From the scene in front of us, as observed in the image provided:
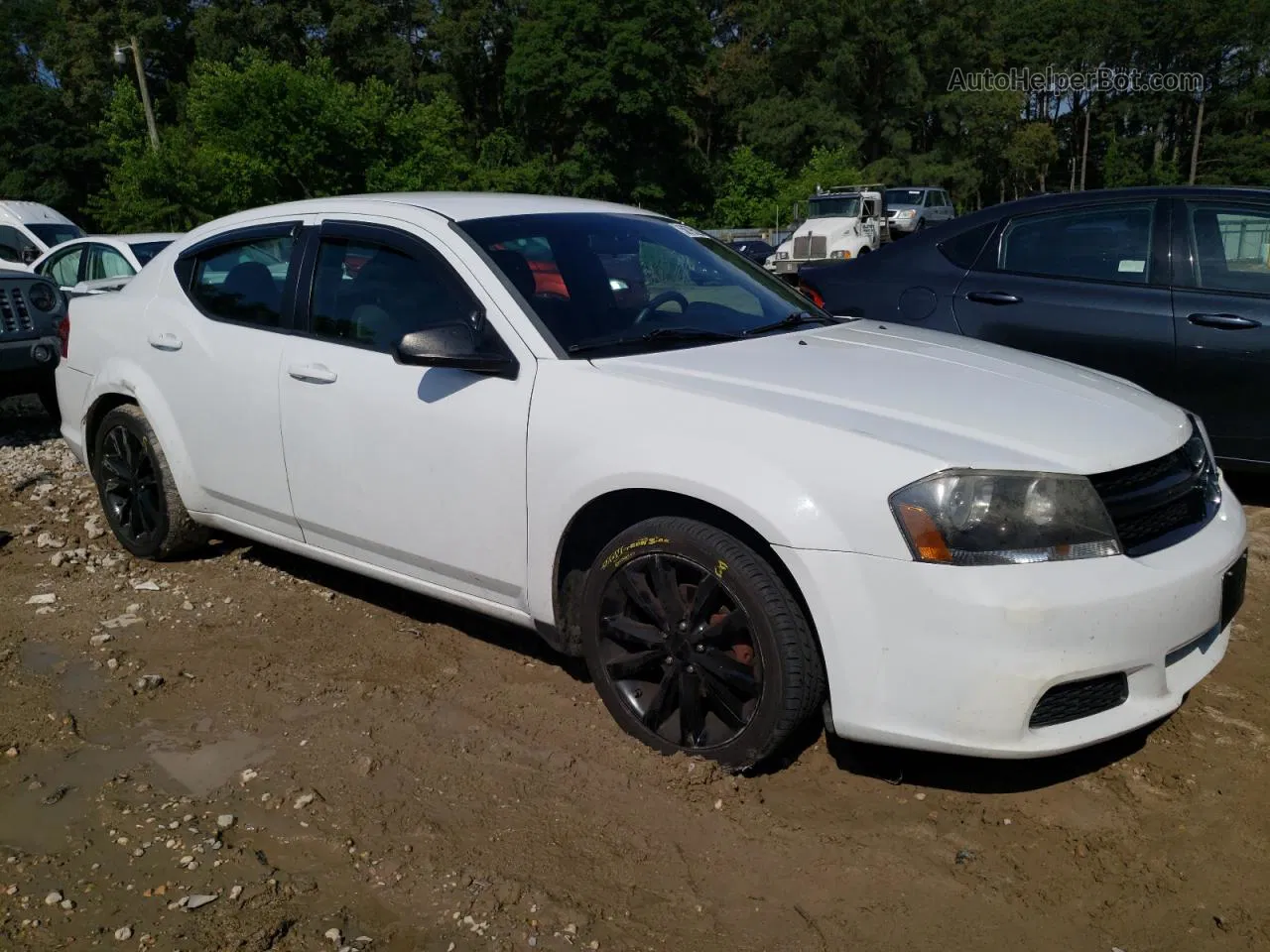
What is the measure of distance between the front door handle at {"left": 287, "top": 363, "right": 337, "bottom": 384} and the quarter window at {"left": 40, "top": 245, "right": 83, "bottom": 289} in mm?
8776

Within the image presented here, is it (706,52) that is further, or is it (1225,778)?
(706,52)

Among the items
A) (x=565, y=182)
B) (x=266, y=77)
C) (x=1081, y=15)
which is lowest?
(x=565, y=182)

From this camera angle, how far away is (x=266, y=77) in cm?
2288

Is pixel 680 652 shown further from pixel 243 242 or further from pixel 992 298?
pixel 992 298

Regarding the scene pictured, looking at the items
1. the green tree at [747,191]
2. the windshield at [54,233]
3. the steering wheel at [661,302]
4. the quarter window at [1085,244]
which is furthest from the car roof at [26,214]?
the green tree at [747,191]

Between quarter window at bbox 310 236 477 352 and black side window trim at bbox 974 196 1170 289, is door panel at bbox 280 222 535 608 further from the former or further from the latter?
black side window trim at bbox 974 196 1170 289

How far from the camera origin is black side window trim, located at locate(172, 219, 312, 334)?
411 centimetres

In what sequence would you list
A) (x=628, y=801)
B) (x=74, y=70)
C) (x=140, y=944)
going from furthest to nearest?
(x=74, y=70) < (x=628, y=801) < (x=140, y=944)

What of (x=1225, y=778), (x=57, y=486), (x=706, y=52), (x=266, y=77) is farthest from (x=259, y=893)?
(x=706, y=52)

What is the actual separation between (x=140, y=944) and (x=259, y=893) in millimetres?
275

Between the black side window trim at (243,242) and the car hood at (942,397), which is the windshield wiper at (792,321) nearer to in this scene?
the car hood at (942,397)

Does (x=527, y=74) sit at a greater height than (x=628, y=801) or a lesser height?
greater

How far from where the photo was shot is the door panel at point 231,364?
411cm

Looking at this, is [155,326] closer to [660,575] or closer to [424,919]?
[660,575]
